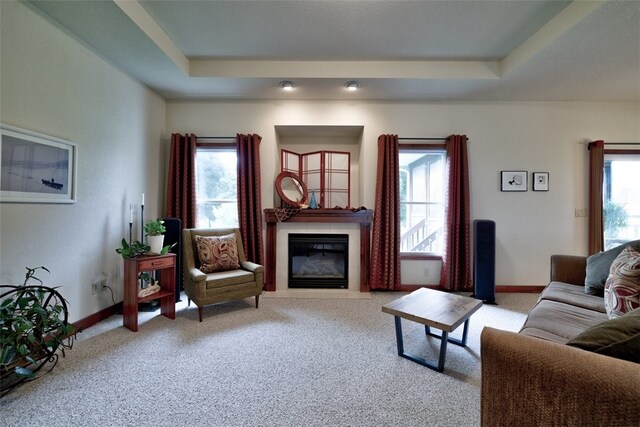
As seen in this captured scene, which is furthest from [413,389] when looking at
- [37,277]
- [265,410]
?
[37,277]

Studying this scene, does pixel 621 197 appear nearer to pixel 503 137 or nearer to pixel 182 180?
pixel 503 137

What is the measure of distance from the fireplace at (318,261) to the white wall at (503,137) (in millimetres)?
729

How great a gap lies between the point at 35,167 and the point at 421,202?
4173mm

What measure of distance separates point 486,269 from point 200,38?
4214 millimetres

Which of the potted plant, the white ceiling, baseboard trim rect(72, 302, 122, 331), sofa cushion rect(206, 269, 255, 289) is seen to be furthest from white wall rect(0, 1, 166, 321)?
sofa cushion rect(206, 269, 255, 289)

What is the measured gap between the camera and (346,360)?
1.95 metres

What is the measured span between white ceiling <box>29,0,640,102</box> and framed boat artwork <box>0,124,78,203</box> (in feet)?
3.38

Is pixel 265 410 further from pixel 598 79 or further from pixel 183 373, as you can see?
pixel 598 79

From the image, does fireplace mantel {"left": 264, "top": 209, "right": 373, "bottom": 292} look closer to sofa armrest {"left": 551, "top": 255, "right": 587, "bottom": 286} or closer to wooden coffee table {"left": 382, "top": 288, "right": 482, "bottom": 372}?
wooden coffee table {"left": 382, "top": 288, "right": 482, "bottom": 372}

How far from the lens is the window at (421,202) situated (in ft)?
12.3

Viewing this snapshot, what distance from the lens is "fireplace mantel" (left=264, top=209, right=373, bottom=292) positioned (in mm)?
3543

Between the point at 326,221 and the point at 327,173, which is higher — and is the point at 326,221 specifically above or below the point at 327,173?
below

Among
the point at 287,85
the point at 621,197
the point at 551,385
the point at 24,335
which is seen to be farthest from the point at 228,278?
the point at 621,197

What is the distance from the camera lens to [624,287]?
1590mm
